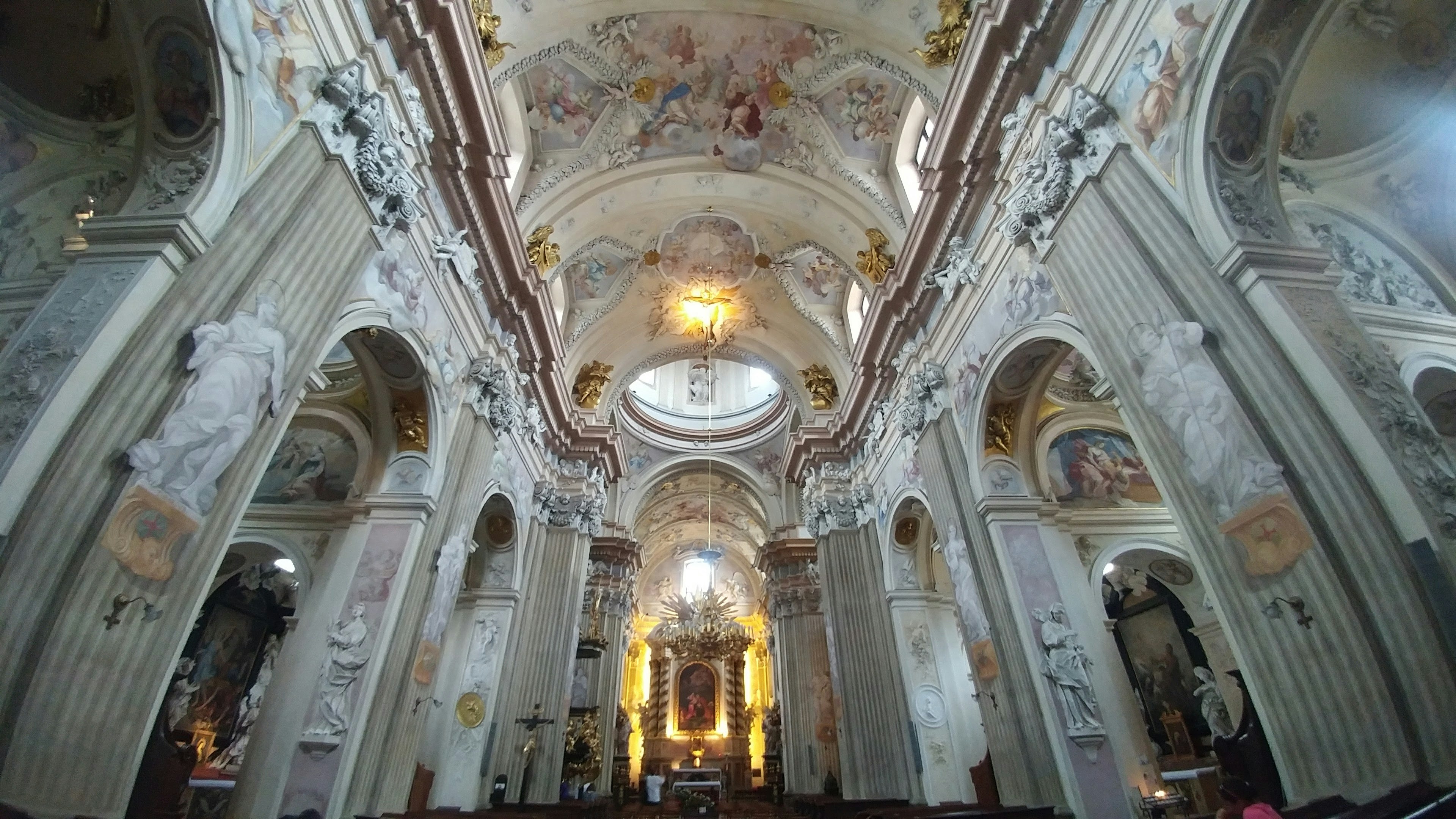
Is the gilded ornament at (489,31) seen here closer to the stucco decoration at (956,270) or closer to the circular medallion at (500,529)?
the stucco decoration at (956,270)

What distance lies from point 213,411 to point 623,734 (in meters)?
23.6

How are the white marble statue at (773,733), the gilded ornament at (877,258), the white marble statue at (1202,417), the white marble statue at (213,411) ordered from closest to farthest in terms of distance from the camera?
the white marble statue at (213,411)
the white marble statue at (1202,417)
the gilded ornament at (877,258)
the white marble statue at (773,733)

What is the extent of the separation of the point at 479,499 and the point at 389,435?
175cm

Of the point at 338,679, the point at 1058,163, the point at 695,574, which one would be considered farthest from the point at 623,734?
the point at 1058,163

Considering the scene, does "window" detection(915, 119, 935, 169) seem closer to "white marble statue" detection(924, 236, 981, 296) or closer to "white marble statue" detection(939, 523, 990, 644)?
"white marble statue" detection(924, 236, 981, 296)

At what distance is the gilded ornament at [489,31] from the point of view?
8984 mm

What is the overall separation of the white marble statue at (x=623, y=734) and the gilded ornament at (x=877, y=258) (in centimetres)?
1841

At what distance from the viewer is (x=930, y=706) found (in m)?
11.6

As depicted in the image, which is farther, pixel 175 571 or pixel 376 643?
pixel 376 643

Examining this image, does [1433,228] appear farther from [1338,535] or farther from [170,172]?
[170,172]

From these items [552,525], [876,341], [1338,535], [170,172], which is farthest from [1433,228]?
[552,525]

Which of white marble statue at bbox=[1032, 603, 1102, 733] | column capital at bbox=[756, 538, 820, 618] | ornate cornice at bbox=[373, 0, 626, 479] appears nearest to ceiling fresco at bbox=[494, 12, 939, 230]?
ornate cornice at bbox=[373, 0, 626, 479]

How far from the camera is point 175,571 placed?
14.3 feet

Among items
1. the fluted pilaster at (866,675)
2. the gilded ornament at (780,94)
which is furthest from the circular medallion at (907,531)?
the gilded ornament at (780,94)
